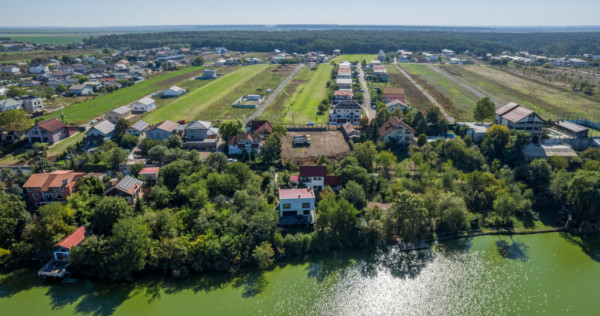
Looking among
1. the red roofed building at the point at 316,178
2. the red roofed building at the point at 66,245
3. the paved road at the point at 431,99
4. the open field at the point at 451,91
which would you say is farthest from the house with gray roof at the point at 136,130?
the open field at the point at 451,91

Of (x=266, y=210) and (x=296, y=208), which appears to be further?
(x=296, y=208)

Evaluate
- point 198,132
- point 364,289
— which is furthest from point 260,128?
point 364,289

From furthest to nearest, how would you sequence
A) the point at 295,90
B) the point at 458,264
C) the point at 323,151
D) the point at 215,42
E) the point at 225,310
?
the point at 215,42 < the point at 295,90 < the point at 323,151 < the point at 458,264 < the point at 225,310

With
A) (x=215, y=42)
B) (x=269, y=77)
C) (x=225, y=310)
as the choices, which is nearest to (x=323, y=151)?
(x=225, y=310)

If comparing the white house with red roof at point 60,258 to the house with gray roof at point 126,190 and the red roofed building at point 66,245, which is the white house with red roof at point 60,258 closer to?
the red roofed building at point 66,245

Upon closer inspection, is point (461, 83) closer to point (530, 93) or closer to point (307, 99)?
point (530, 93)

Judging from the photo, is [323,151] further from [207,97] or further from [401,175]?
[207,97]
